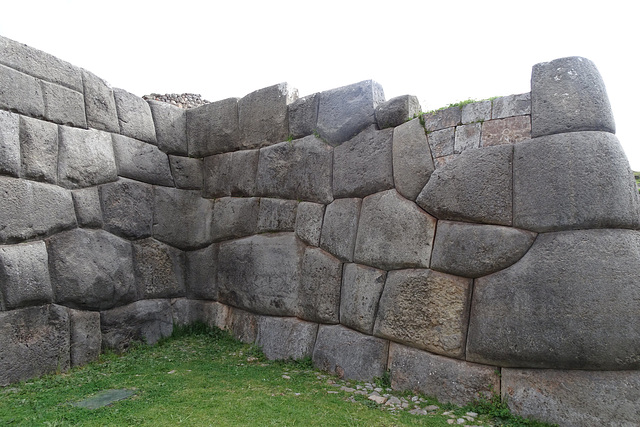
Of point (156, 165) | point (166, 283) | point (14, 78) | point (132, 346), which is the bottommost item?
point (132, 346)

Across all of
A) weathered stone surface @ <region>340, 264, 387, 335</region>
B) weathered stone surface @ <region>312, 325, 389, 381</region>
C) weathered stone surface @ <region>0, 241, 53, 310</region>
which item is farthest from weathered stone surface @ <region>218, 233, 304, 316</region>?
weathered stone surface @ <region>0, 241, 53, 310</region>

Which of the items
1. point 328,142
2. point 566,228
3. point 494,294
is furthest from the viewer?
point 328,142

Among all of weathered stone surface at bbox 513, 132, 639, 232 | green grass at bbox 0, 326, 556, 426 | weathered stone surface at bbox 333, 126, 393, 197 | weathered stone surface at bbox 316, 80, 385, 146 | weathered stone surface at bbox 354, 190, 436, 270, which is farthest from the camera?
weathered stone surface at bbox 316, 80, 385, 146

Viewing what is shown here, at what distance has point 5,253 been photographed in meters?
3.91

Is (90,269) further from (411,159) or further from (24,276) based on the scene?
(411,159)

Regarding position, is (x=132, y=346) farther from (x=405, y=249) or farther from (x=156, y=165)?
(x=405, y=249)

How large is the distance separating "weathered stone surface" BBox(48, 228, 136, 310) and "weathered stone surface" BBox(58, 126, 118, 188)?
0.54 metres

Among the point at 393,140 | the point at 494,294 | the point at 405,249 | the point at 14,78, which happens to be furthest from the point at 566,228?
the point at 14,78

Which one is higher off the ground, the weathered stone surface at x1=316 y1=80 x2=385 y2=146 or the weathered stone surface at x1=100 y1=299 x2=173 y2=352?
the weathered stone surface at x1=316 y1=80 x2=385 y2=146

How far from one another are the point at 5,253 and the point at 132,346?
5.56 ft

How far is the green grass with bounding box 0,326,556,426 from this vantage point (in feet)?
10.6

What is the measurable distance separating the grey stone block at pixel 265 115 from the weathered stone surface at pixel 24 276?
99.4 inches

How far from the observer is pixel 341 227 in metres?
4.48

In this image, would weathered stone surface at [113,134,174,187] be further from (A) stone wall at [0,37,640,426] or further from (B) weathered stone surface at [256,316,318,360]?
(B) weathered stone surface at [256,316,318,360]
